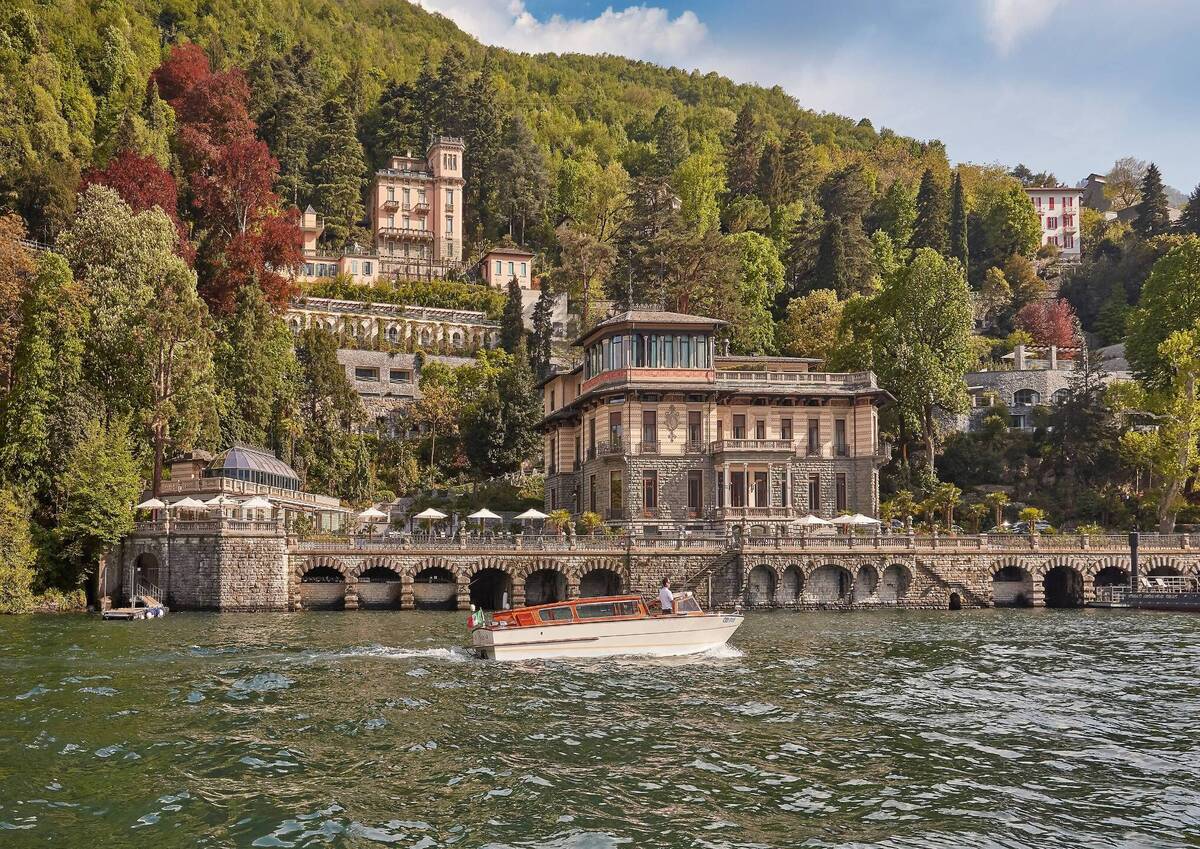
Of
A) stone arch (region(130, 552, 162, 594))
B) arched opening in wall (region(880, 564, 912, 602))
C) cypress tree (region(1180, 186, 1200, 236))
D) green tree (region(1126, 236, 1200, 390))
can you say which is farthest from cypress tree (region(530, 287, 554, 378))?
cypress tree (region(1180, 186, 1200, 236))

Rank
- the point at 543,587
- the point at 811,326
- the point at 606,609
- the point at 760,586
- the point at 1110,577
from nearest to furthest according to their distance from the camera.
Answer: the point at 606,609 < the point at 760,586 < the point at 543,587 < the point at 1110,577 < the point at 811,326

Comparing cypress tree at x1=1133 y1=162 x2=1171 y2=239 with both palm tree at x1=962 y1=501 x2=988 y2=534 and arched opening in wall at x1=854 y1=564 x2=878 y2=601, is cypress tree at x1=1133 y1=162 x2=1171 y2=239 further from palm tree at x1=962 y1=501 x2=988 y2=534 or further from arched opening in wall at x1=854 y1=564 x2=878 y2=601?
arched opening in wall at x1=854 y1=564 x2=878 y2=601

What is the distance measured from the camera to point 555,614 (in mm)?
37250

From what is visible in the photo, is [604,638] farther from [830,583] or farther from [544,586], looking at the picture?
[830,583]

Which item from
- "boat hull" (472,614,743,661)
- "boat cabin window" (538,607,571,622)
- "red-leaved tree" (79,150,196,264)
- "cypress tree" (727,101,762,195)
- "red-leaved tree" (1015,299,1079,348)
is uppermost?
"cypress tree" (727,101,762,195)

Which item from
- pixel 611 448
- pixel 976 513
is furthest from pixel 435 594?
pixel 976 513

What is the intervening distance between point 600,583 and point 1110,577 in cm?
2862

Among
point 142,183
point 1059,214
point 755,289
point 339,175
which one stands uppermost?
point 1059,214

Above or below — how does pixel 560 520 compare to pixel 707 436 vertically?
below

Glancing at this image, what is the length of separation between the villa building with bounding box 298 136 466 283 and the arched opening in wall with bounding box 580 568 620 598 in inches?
2505

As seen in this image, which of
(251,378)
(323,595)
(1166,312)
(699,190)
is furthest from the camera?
(699,190)

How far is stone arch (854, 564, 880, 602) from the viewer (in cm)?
5816

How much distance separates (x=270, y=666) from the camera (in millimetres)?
32906

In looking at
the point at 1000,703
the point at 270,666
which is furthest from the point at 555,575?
the point at 1000,703
